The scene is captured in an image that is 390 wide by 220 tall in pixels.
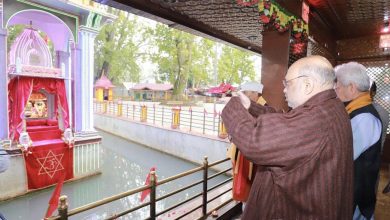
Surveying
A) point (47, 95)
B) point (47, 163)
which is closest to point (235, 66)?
point (47, 95)

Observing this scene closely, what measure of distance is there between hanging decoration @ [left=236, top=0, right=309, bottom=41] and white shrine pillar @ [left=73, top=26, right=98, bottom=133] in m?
7.08

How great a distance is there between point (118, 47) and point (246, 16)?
28352 millimetres

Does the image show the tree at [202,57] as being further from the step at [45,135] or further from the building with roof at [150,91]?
the step at [45,135]

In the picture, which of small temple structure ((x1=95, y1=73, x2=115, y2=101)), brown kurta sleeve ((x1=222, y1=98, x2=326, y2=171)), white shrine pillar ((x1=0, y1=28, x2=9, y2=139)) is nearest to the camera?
brown kurta sleeve ((x1=222, y1=98, x2=326, y2=171))

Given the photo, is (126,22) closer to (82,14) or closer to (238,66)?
(238,66)

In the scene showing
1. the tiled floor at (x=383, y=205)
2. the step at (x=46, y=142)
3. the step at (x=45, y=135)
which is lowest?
the tiled floor at (x=383, y=205)

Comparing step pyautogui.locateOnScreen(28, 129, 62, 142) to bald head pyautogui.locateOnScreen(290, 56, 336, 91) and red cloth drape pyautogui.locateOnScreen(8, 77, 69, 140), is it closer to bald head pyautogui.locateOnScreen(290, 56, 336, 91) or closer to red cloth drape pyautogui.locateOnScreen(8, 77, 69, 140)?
red cloth drape pyautogui.locateOnScreen(8, 77, 69, 140)

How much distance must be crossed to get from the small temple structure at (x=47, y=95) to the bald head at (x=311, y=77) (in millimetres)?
6676

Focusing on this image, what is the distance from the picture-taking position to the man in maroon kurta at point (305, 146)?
1157 millimetres

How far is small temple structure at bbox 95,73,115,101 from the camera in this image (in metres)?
27.6

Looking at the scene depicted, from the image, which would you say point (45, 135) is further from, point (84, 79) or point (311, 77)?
point (311, 77)

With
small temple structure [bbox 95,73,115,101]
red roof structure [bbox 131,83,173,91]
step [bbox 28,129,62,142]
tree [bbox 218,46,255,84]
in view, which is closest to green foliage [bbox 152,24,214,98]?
tree [bbox 218,46,255,84]

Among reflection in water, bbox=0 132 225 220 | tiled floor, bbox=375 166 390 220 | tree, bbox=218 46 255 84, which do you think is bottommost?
reflection in water, bbox=0 132 225 220

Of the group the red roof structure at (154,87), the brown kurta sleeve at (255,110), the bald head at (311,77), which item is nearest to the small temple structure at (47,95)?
the brown kurta sleeve at (255,110)
